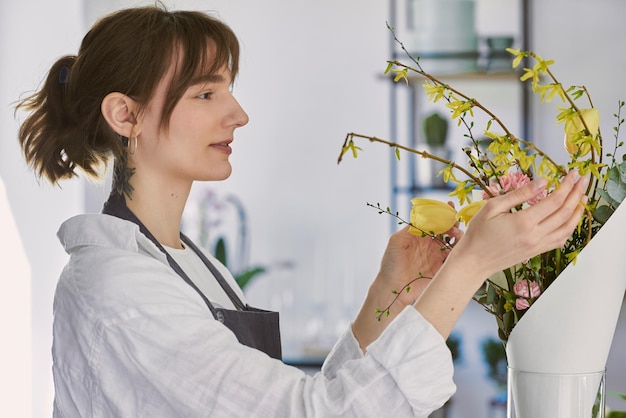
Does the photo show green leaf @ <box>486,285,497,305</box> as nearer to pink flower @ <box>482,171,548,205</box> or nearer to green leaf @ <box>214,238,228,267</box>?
pink flower @ <box>482,171,548,205</box>

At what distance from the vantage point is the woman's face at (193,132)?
1.23 meters

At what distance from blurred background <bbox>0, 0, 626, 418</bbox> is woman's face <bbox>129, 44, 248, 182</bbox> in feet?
7.04

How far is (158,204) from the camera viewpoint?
129 centimetres

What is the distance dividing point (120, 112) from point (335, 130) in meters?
2.47

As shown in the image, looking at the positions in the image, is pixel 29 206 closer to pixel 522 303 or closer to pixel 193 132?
pixel 193 132

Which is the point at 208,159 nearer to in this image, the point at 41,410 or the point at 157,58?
the point at 157,58

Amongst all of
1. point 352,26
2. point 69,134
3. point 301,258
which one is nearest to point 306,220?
point 301,258

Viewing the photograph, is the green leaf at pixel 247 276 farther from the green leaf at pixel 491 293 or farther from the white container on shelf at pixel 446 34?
the green leaf at pixel 491 293

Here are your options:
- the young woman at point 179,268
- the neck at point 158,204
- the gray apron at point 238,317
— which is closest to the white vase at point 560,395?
the young woman at point 179,268

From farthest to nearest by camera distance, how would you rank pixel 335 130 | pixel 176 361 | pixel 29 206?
pixel 335 130, pixel 29 206, pixel 176 361

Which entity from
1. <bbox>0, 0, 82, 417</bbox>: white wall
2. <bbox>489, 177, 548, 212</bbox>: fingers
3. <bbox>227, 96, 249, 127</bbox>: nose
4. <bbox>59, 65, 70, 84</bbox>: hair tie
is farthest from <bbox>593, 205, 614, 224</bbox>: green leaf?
<bbox>0, 0, 82, 417</bbox>: white wall

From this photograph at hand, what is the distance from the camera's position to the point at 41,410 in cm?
320

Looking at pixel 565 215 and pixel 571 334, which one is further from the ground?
pixel 565 215

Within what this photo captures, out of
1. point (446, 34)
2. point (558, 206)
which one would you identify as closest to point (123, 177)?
point (558, 206)
